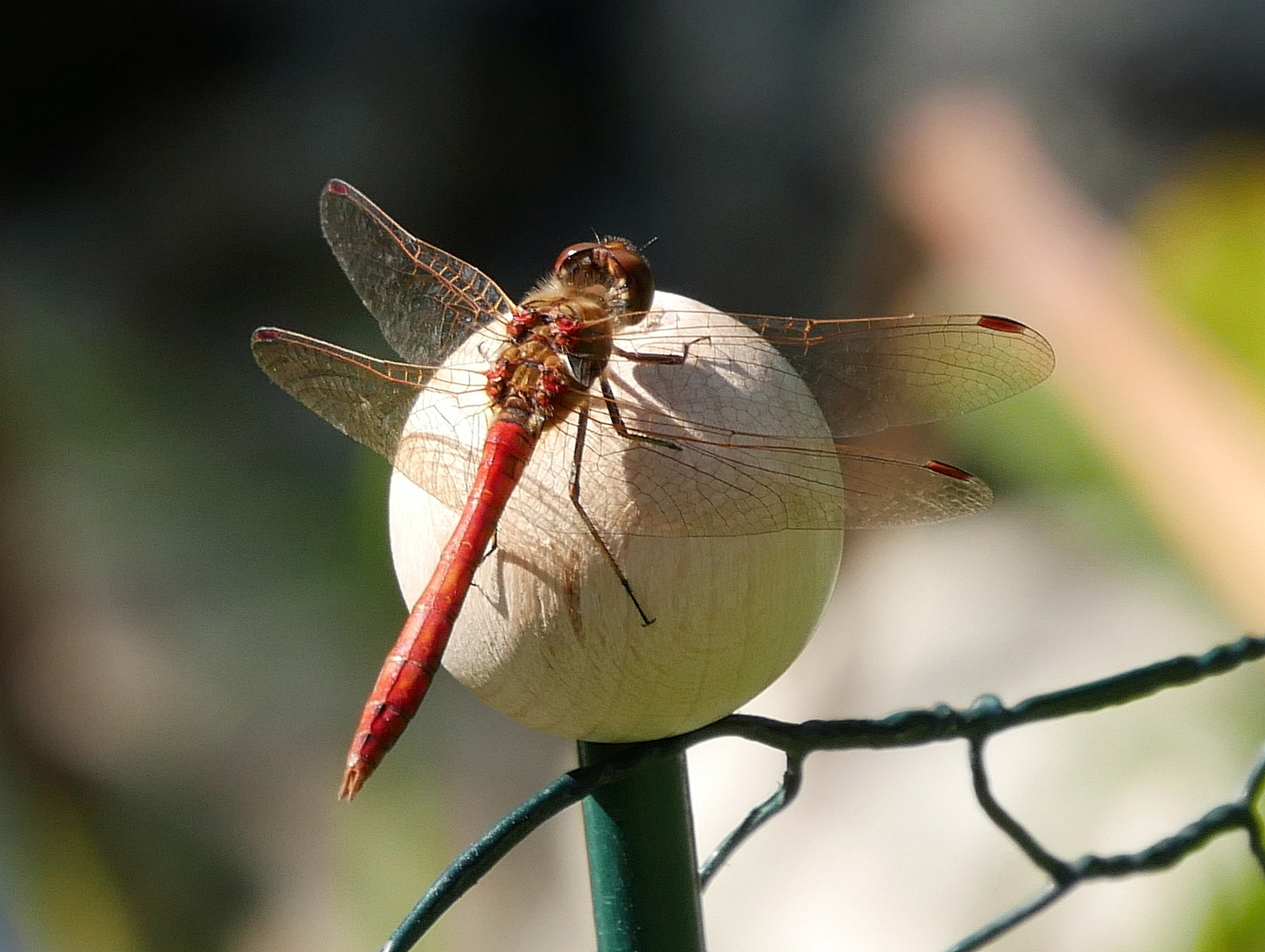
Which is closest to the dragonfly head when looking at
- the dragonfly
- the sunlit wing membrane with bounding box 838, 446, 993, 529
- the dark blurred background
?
the dragonfly

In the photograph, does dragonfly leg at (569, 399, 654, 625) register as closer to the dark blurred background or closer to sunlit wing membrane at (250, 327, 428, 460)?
sunlit wing membrane at (250, 327, 428, 460)

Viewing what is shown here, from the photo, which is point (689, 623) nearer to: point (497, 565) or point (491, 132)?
point (497, 565)

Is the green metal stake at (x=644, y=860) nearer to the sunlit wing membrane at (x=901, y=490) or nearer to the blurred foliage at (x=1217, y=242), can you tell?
the sunlit wing membrane at (x=901, y=490)

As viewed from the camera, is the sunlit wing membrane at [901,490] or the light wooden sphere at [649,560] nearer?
the light wooden sphere at [649,560]

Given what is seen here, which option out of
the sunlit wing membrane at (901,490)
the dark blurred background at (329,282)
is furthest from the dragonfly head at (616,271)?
the dark blurred background at (329,282)

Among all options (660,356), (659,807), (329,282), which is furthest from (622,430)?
(329,282)
